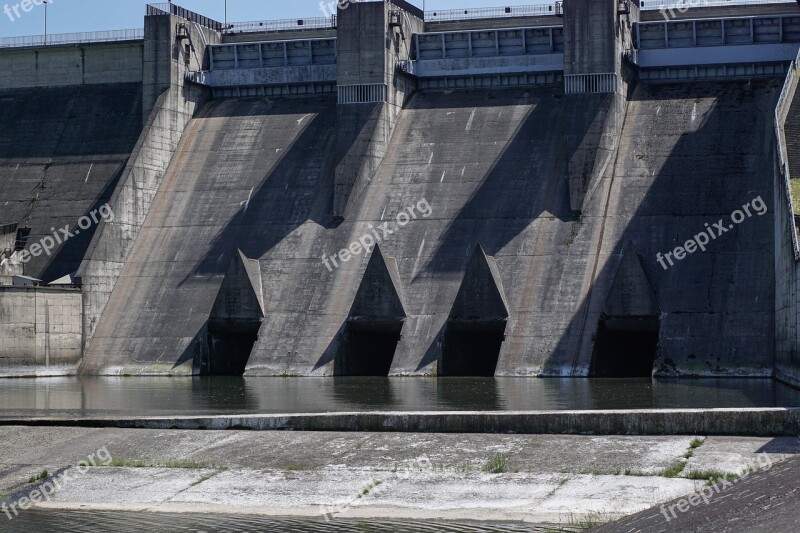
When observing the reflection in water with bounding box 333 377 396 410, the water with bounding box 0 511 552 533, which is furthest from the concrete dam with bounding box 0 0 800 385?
the water with bounding box 0 511 552 533

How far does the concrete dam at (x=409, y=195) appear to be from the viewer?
157 ft

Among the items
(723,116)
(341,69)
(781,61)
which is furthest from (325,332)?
(781,61)

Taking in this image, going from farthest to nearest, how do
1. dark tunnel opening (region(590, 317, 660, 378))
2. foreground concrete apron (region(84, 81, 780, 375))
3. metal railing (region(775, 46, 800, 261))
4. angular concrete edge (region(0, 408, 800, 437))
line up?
foreground concrete apron (region(84, 81, 780, 375))
dark tunnel opening (region(590, 317, 660, 378))
metal railing (region(775, 46, 800, 261))
angular concrete edge (region(0, 408, 800, 437))

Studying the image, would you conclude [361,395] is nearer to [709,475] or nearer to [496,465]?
[496,465]

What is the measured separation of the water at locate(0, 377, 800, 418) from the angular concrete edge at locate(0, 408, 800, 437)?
8.83 feet

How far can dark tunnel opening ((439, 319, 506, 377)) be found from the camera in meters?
48.1

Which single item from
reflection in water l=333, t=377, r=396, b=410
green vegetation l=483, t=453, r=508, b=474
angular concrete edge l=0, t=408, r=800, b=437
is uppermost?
angular concrete edge l=0, t=408, r=800, b=437

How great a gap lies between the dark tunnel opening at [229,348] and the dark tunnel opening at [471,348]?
307 inches

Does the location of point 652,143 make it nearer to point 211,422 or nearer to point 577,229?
point 577,229

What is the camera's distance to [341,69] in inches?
2317

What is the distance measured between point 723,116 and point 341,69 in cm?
1672

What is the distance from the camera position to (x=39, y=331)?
50.8 metres

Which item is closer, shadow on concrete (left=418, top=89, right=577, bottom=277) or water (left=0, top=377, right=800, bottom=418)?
water (left=0, top=377, right=800, bottom=418)

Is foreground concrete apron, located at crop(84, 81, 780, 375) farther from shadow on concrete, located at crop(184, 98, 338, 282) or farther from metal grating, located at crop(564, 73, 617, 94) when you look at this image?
metal grating, located at crop(564, 73, 617, 94)
